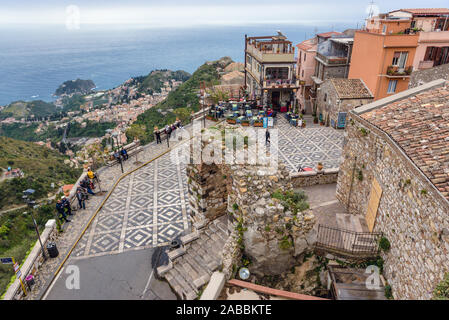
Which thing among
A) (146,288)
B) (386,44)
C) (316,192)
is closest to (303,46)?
(386,44)

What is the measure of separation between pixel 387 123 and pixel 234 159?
6337 mm

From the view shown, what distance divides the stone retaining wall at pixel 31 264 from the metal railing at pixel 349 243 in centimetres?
1204

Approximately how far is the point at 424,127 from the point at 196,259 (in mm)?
10151

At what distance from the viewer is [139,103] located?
3457 inches

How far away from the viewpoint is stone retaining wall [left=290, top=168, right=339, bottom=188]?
17.3 meters

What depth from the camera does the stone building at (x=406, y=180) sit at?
7508 mm

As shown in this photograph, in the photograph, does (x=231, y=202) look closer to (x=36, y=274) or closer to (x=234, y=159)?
(x=234, y=159)

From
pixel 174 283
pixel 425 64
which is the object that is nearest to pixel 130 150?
pixel 174 283

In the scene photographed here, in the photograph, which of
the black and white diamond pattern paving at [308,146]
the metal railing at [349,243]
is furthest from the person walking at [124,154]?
the metal railing at [349,243]

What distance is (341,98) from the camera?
85.7 feet

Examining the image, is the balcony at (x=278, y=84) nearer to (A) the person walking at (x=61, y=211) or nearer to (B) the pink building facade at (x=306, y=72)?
(B) the pink building facade at (x=306, y=72)

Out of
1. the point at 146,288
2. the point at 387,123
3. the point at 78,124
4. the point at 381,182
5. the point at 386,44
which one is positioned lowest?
the point at 78,124

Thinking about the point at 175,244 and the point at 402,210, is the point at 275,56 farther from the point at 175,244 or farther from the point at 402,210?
the point at 402,210

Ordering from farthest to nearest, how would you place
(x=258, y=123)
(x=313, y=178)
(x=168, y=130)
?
(x=258, y=123)
(x=168, y=130)
(x=313, y=178)
